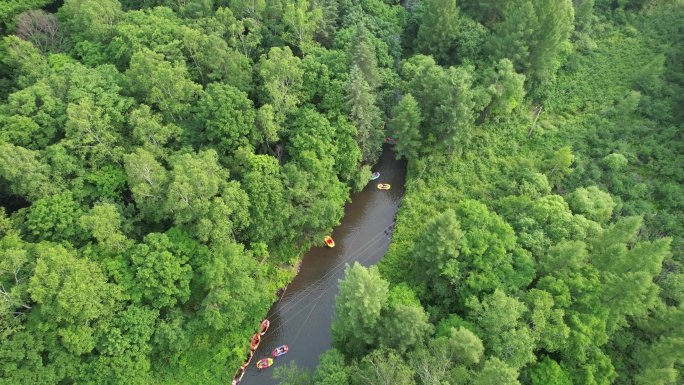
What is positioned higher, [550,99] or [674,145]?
[550,99]

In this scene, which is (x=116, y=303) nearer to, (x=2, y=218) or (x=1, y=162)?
(x=2, y=218)

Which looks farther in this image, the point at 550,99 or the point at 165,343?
the point at 550,99

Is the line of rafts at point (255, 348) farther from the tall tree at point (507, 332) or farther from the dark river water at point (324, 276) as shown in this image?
the tall tree at point (507, 332)

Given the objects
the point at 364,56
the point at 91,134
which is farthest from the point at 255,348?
the point at 364,56

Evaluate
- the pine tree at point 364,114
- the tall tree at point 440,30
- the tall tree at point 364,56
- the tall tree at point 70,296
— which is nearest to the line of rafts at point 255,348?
the tall tree at point 70,296

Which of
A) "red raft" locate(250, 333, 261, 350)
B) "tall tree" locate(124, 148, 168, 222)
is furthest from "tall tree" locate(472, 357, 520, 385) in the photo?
"tall tree" locate(124, 148, 168, 222)

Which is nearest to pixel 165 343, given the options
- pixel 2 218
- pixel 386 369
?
pixel 2 218

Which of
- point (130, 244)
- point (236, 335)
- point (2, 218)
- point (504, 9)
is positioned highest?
point (504, 9)
